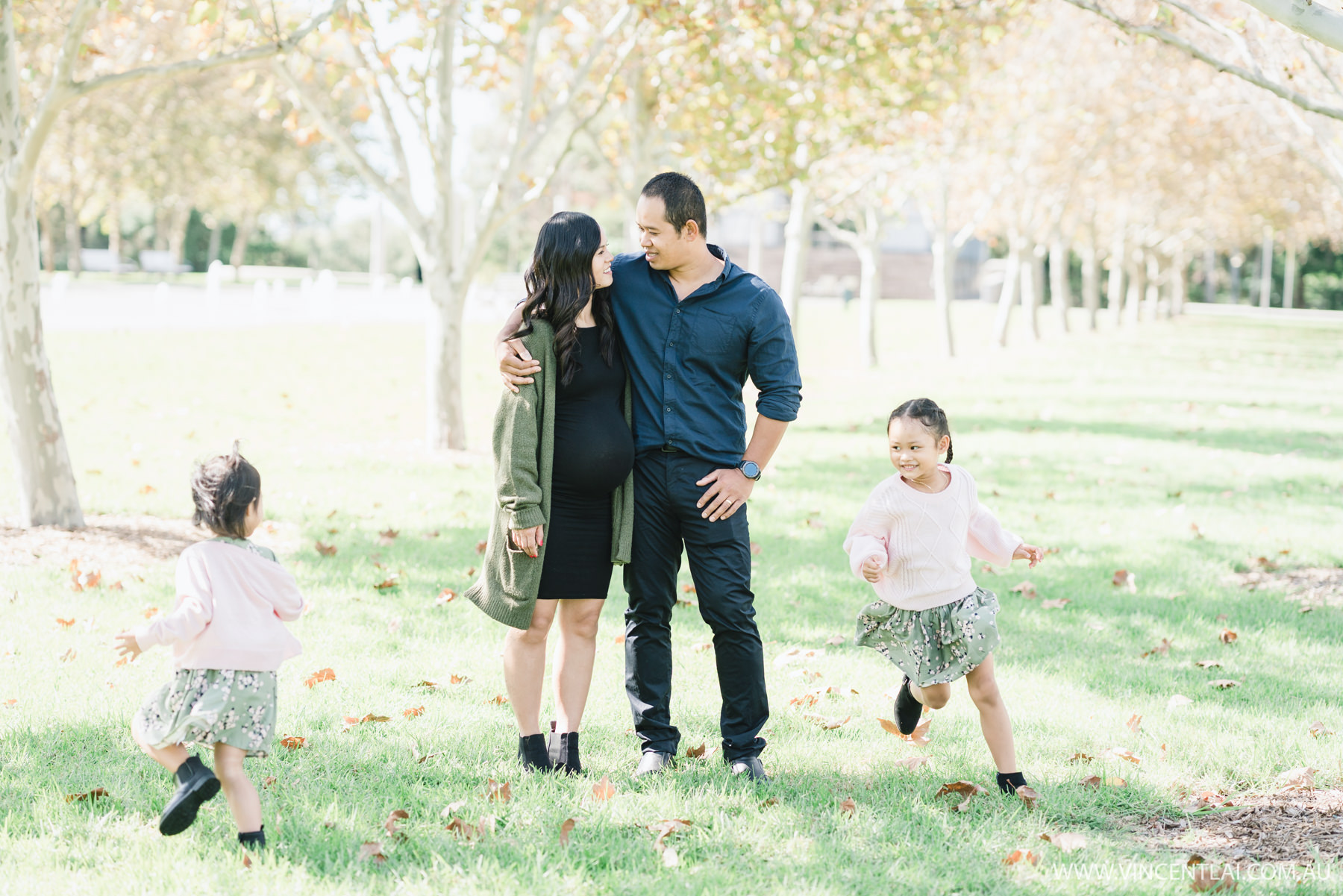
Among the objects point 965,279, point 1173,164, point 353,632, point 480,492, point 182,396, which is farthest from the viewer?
point 965,279

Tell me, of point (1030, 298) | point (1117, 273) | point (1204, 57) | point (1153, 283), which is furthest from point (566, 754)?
point (1153, 283)

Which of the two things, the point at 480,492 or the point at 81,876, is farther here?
the point at 480,492

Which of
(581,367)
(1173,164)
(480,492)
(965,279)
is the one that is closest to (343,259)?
(965,279)

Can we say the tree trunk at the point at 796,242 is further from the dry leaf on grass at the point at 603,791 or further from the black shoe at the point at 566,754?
the dry leaf on grass at the point at 603,791

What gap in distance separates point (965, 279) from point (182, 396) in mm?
64941

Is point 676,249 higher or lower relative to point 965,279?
lower

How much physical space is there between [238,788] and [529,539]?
119 cm

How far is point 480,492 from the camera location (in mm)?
10219

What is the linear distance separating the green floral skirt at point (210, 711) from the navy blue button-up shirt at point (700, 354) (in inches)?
60.4

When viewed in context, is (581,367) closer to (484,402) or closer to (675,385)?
(675,385)

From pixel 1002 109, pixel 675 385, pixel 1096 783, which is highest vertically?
pixel 1002 109

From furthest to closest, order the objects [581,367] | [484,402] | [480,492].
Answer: [484,402], [480,492], [581,367]

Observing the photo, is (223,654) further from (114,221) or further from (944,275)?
(114,221)

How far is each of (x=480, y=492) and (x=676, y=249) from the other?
6277mm
